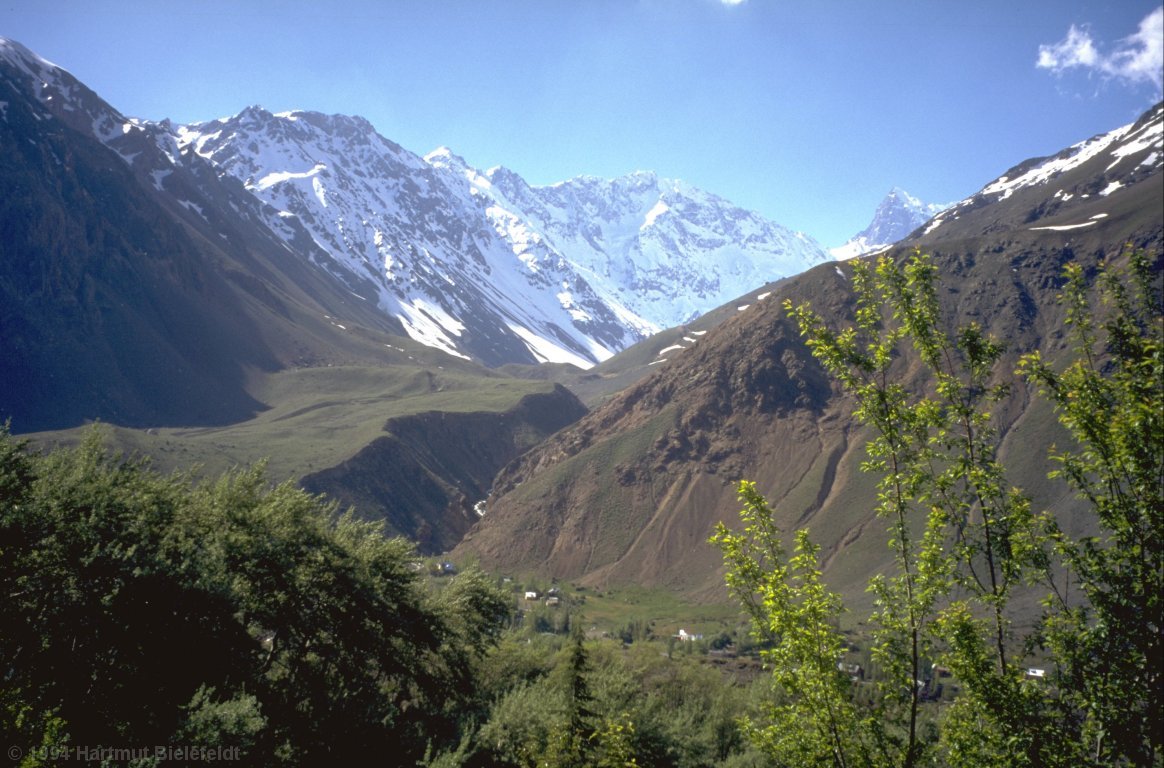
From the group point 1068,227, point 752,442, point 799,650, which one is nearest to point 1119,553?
point 799,650

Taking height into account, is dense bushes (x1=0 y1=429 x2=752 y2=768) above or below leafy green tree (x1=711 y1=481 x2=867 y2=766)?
below

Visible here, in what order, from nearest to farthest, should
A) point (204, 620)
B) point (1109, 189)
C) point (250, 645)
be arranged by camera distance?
point (204, 620) < point (250, 645) < point (1109, 189)

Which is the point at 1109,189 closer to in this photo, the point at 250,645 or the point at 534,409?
the point at 534,409

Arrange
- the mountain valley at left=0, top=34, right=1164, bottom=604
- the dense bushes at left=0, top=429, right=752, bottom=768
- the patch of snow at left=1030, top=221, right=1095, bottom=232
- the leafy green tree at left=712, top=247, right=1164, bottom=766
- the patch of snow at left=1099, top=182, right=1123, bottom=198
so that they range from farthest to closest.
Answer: the patch of snow at left=1099, top=182, right=1123, bottom=198, the patch of snow at left=1030, top=221, right=1095, bottom=232, the mountain valley at left=0, top=34, right=1164, bottom=604, the dense bushes at left=0, top=429, right=752, bottom=768, the leafy green tree at left=712, top=247, right=1164, bottom=766

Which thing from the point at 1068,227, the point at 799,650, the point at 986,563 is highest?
the point at 1068,227

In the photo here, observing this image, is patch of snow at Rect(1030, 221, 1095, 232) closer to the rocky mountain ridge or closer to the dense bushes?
the rocky mountain ridge

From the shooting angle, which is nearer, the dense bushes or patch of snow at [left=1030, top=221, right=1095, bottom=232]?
the dense bushes

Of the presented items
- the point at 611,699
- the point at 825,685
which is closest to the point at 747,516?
the point at 825,685

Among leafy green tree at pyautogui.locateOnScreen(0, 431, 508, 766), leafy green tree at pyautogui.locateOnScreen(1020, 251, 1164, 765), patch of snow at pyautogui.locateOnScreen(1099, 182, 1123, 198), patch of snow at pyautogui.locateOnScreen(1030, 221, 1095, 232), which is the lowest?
leafy green tree at pyautogui.locateOnScreen(0, 431, 508, 766)

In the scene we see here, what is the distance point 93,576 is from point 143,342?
7246 inches

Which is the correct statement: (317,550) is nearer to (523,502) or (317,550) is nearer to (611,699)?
(611,699)

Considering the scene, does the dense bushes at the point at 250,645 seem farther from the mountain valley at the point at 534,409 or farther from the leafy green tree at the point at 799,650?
the mountain valley at the point at 534,409

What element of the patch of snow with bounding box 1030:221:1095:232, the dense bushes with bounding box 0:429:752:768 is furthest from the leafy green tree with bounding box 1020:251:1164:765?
the patch of snow with bounding box 1030:221:1095:232

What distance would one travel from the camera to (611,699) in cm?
2881
